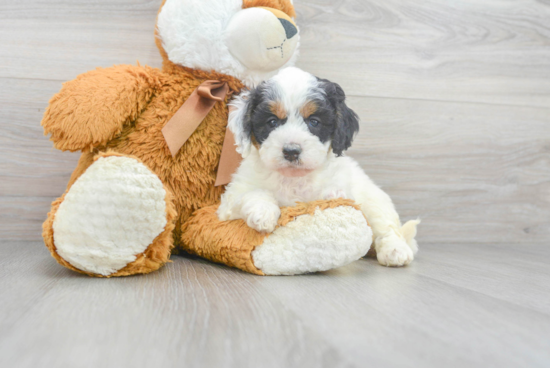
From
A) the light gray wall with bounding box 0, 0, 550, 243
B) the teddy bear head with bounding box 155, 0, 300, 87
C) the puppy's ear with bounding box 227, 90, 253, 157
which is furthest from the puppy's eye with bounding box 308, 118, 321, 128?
the light gray wall with bounding box 0, 0, 550, 243

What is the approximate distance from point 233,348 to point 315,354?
129mm

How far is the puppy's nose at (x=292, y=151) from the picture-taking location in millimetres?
1102

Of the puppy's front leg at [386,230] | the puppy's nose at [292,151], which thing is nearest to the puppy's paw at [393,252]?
the puppy's front leg at [386,230]

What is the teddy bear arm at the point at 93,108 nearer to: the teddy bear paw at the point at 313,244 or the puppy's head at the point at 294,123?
the puppy's head at the point at 294,123

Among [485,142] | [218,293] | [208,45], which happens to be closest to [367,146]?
[485,142]

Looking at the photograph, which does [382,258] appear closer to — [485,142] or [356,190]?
[356,190]

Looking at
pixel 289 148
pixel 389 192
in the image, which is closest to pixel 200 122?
pixel 289 148

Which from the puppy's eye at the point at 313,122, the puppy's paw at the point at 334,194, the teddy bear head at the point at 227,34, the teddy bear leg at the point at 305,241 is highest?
the teddy bear head at the point at 227,34

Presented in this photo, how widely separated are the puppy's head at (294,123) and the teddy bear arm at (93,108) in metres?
0.34

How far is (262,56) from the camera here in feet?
4.25

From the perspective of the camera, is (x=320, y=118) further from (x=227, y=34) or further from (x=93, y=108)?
(x=93, y=108)

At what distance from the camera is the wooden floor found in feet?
2.22

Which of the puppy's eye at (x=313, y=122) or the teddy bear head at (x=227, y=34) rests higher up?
the teddy bear head at (x=227, y=34)

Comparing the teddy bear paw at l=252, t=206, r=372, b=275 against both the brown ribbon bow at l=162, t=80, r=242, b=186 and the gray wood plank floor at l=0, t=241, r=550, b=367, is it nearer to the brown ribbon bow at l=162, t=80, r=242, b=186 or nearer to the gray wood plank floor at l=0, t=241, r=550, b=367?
the gray wood plank floor at l=0, t=241, r=550, b=367
